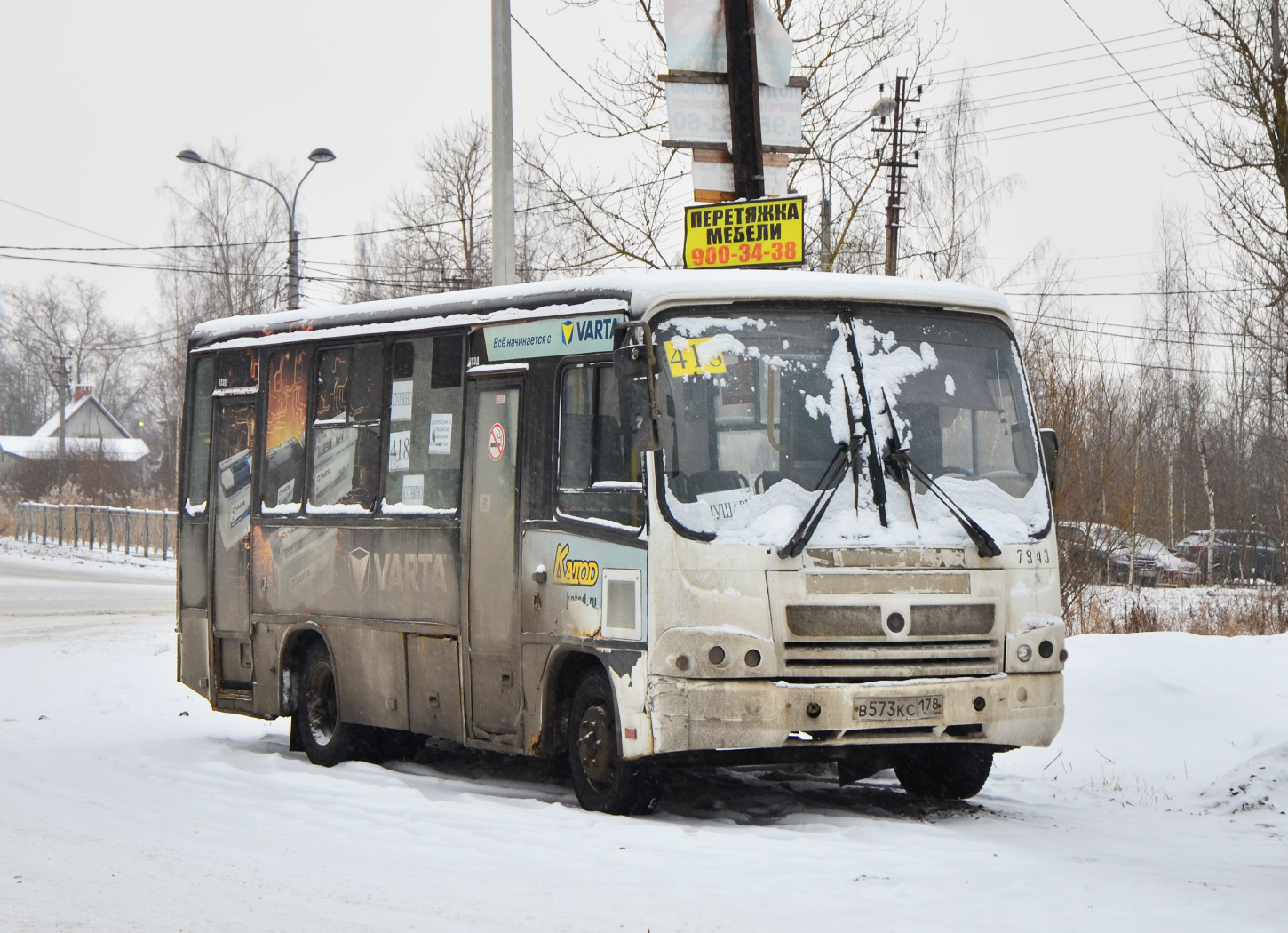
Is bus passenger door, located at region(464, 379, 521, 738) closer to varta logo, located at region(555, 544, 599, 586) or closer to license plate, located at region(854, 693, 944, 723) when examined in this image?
varta logo, located at region(555, 544, 599, 586)

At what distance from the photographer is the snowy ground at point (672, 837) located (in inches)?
238

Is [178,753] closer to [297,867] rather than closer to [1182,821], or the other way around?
[297,867]

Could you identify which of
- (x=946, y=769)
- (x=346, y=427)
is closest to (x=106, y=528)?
(x=346, y=427)

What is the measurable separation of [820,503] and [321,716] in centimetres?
481

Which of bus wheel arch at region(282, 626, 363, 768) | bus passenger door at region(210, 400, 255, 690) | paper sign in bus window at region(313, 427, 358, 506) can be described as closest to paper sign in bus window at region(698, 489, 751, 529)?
paper sign in bus window at region(313, 427, 358, 506)

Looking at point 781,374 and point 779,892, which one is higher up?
point 781,374

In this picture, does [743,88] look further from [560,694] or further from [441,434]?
[560,694]

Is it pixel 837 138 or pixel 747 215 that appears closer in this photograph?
pixel 747 215

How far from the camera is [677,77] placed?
41.4 ft

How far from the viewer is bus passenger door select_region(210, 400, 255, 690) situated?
39.8 feet

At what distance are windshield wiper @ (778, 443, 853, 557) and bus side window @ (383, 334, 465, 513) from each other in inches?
105

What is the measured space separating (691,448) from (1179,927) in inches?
139

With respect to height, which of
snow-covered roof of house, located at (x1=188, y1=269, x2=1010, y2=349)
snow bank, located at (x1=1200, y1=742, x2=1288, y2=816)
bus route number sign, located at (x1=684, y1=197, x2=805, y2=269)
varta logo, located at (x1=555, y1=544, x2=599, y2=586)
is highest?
bus route number sign, located at (x1=684, y1=197, x2=805, y2=269)

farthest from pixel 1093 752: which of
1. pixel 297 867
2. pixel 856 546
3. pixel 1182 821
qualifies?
pixel 297 867
